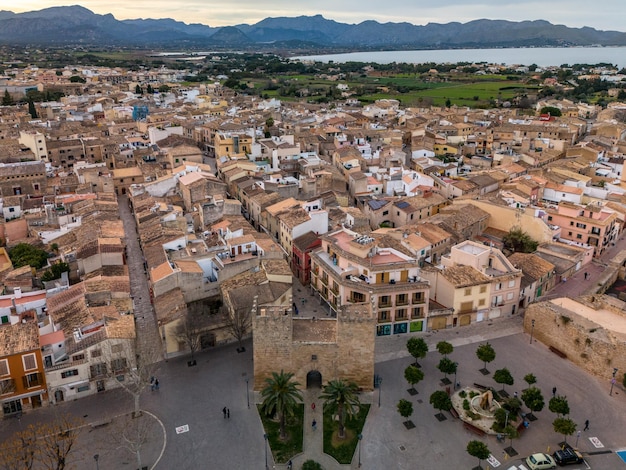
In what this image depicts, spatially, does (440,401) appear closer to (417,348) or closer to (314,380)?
(417,348)

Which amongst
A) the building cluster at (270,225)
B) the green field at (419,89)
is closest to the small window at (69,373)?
the building cluster at (270,225)

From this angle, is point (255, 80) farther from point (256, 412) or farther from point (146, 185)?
point (256, 412)

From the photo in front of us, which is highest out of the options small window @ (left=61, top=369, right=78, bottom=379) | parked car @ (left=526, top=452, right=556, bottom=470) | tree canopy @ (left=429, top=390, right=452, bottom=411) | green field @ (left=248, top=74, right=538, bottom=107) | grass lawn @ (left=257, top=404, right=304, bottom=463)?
green field @ (left=248, top=74, right=538, bottom=107)

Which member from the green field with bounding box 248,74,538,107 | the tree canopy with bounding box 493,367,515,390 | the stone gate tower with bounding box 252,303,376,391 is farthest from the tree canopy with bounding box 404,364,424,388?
the green field with bounding box 248,74,538,107

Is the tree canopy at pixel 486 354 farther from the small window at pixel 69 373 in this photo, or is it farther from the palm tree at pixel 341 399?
the small window at pixel 69 373

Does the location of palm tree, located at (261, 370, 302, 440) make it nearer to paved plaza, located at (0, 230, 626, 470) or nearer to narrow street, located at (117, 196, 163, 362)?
paved plaza, located at (0, 230, 626, 470)

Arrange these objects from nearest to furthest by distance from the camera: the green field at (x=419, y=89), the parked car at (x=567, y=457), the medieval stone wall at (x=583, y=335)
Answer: the parked car at (x=567, y=457) < the medieval stone wall at (x=583, y=335) < the green field at (x=419, y=89)
